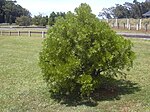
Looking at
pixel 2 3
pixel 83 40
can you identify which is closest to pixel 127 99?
pixel 83 40

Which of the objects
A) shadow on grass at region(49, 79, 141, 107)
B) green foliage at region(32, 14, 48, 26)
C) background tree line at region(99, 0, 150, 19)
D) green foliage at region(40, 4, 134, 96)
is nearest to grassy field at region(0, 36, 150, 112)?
shadow on grass at region(49, 79, 141, 107)

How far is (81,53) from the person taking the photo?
10008 mm

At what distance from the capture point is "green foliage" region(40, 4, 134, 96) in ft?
32.5

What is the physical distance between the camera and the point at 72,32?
10172 millimetres

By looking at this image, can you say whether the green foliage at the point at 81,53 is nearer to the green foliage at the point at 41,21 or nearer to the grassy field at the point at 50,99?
the grassy field at the point at 50,99

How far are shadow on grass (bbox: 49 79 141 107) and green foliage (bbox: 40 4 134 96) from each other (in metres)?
0.24

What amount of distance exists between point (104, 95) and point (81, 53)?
1.59 metres

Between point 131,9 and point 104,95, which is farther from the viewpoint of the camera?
point 131,9

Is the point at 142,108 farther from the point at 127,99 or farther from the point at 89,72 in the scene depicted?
the point at 89,72

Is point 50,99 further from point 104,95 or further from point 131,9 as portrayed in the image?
point 131,9

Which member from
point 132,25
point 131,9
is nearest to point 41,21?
point 132,25

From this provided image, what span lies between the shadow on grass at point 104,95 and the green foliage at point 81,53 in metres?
0.24

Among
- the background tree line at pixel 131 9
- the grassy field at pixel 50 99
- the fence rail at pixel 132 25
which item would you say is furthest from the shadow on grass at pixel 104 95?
the background tree line at pixel 131 9

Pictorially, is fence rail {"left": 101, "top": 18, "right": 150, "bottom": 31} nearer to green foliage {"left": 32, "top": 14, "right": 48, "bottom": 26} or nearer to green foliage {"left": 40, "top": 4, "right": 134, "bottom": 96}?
green foliage {"left": 32, "top": 14, "right": 48, "bottom": 26}
